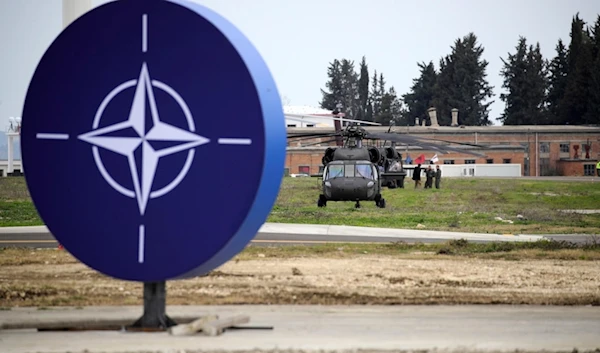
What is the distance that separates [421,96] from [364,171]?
Result: 342 ft

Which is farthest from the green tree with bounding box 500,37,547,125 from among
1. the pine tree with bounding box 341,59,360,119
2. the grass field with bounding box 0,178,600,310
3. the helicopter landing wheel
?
the grass field with bounding box 0,178,600,310

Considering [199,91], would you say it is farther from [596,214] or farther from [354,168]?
[596,214]

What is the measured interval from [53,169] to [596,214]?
3348cm

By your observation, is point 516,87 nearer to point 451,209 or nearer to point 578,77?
point 578,77

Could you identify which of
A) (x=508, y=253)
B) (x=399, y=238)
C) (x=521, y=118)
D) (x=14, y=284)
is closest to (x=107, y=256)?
(x=14, y=284)

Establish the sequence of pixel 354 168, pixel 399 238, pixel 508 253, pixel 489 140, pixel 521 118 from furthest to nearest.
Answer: pixel 521 118 → pixel 489 140 → pixel 354 168 → pixel 399 238 → pixel 508 253

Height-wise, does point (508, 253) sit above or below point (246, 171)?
below

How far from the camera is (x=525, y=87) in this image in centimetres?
12725

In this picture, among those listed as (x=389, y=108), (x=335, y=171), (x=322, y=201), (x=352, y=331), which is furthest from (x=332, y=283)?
(x=389, y=108)

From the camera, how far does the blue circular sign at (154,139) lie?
399 inches

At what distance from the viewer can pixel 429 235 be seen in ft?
89.6

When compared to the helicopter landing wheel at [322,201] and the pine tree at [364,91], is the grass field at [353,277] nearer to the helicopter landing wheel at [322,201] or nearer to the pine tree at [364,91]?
the helicopter landing wheel at [322,201]

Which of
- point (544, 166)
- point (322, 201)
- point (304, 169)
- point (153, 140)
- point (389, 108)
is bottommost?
point (322, 201)

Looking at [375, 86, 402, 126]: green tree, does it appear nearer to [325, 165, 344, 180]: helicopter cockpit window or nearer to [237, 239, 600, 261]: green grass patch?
[325, 165, 344, 180]: helicopter cockpit window
